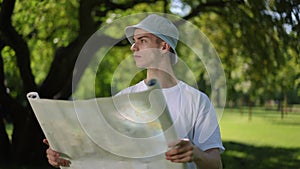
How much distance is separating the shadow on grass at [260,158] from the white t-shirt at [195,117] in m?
7.59

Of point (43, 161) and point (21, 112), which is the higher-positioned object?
point (21, 112)

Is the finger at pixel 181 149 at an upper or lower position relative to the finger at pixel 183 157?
upper

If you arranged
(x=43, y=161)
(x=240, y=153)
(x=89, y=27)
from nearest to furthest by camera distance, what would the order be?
(x=89, y=27)
(x=43, y=161)
(x=240, y=153)

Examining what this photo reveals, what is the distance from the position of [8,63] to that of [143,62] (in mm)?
8797

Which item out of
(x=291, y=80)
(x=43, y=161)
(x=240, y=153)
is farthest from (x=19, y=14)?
(x=291, y=80)

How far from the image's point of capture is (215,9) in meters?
9.98

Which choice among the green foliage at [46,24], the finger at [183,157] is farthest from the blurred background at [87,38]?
the finger at [183,157]

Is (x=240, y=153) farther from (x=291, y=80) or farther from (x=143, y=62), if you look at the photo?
Result: (x=143, y=62)

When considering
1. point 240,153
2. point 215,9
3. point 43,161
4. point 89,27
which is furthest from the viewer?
point 240,153

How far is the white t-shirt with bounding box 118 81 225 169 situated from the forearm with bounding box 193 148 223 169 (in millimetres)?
19

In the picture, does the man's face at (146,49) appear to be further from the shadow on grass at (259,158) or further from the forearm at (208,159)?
the shadow on grass at (259,158)

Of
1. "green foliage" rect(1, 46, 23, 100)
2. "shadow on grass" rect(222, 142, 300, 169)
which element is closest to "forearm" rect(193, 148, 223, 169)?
"shadow on grass" rect(222, 142, 300, 169)

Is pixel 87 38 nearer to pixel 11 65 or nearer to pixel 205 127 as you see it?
pixel 11 65

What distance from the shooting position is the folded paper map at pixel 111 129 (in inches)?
55.4
